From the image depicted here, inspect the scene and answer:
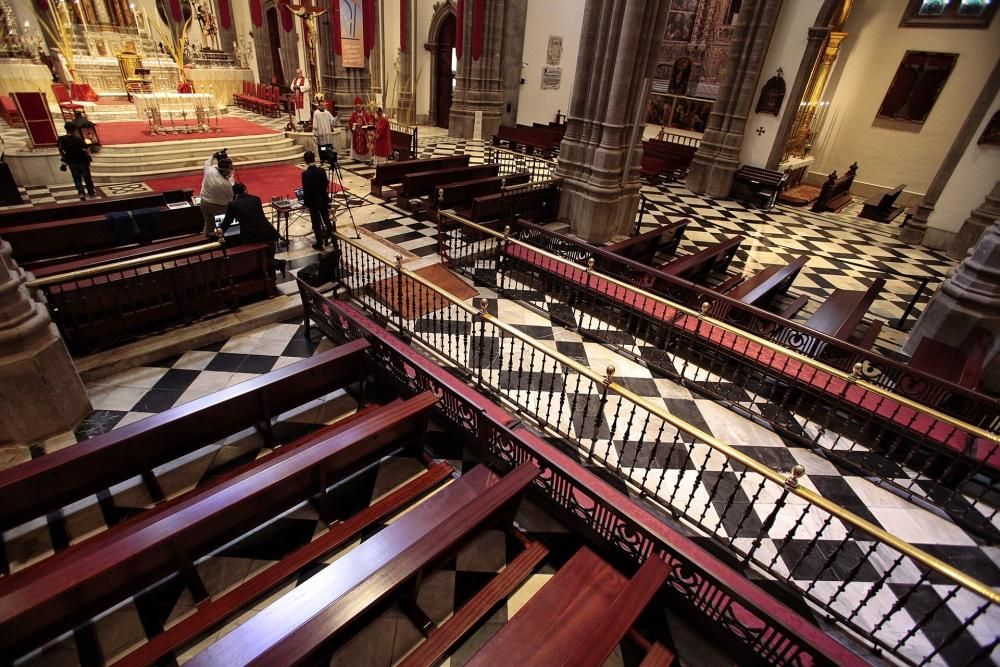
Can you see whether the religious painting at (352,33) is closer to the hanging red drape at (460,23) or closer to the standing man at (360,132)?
the standing man at (360,132)

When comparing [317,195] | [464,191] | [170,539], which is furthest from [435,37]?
[170,539]

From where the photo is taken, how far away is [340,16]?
10.7 m

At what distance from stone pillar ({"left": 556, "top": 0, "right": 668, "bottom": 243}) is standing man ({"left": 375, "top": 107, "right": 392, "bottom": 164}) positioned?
489cm

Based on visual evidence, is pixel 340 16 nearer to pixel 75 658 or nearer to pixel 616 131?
pixel 616 131

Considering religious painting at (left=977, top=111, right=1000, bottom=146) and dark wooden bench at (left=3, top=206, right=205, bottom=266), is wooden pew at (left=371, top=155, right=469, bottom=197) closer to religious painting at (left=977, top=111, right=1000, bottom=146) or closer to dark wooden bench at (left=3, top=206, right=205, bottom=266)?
dark wooden bench at (left=3, top=206, right=205, bottom=266)

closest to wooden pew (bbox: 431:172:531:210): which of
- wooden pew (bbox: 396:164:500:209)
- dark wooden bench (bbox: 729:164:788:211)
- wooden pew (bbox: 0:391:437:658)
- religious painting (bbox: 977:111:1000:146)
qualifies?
wooden pew (bbox: 396:164:500:209)

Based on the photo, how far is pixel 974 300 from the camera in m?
5.25

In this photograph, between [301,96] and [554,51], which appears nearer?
[301,96]

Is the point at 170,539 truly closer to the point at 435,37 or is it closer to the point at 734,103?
the point at 734,103

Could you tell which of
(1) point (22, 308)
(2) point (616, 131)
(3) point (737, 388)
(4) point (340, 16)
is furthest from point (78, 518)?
(4) point (340, 16)

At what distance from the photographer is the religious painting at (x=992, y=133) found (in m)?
8.46

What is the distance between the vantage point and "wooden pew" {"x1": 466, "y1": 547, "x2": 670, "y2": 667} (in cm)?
196

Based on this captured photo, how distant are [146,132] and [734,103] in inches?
602

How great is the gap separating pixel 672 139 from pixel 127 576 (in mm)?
17279
